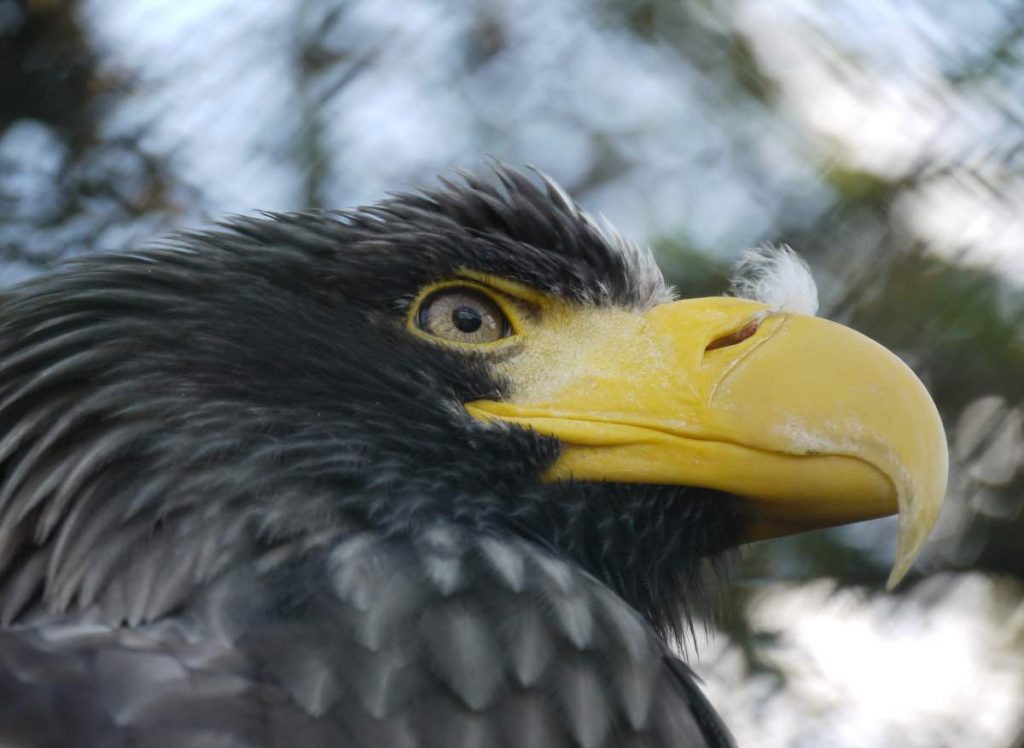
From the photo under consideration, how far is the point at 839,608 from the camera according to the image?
2787mm

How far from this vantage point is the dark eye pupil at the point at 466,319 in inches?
64.6

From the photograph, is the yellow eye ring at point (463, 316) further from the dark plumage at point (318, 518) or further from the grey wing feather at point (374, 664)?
the grey wing feather at point (374, 664)

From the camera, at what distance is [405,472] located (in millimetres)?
1506

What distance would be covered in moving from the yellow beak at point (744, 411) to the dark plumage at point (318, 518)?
40mm

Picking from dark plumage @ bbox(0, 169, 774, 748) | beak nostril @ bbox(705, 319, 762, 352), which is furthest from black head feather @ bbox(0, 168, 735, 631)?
beak nostril @ bbox(705, 319, 762, 352)

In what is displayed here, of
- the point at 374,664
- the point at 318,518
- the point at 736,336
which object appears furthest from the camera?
the point at 736,336

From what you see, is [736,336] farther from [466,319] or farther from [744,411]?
[466,319]

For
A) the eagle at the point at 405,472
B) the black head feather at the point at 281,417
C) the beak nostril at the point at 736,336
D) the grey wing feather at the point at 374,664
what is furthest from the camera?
the beak nostril at the point at 736,336

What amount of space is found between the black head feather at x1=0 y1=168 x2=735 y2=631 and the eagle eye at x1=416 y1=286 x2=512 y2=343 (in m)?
0.03

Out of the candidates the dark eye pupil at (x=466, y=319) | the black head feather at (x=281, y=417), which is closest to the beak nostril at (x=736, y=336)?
the black head feather at (x=281, y=417)

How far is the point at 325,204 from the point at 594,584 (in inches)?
56.4

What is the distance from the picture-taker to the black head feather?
145 cm

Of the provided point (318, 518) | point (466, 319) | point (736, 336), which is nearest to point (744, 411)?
point (736, 336)

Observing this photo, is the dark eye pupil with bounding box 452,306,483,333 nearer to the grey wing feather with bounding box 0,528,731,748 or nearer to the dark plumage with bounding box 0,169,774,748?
the dark plumage with bounding box 0,169,774,748
